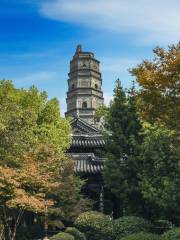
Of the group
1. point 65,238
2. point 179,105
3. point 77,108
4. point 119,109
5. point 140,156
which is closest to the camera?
point 179,105

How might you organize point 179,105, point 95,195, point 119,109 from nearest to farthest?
point 179,105, point 119,109, point 95,195

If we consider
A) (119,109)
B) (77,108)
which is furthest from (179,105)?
(77,108)

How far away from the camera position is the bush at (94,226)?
2133cm

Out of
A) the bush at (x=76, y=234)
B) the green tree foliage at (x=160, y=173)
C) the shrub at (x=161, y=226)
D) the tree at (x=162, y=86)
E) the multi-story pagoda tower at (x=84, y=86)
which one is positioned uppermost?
the multi-story pagoda tower at (x=84, y=86)

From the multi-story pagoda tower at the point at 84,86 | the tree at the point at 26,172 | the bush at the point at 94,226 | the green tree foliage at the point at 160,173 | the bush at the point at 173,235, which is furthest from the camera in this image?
the multi-story pagoda tower at the point at 84,86

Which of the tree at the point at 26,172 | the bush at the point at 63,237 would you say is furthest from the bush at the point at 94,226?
the bush at the point at 63,237

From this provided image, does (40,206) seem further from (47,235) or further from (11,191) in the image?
(47,235)

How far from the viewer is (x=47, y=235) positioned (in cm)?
Answer: 2584

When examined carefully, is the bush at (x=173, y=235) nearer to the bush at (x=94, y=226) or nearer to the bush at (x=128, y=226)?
the bush at (x=128, y=226)

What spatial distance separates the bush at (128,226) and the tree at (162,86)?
7209 millimetres

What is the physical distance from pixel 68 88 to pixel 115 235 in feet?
155

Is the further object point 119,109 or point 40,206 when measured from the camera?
point 119,109

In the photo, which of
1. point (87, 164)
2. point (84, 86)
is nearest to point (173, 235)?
point (87, 164)

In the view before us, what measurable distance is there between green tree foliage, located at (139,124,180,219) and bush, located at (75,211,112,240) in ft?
7.80
